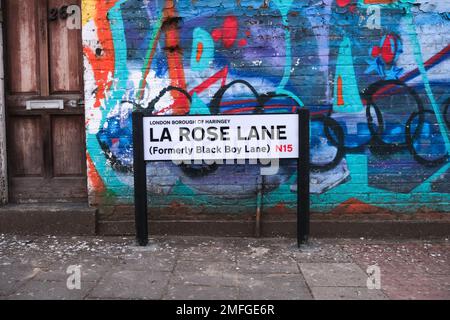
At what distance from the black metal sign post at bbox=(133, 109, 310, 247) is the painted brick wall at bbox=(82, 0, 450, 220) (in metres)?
0.54

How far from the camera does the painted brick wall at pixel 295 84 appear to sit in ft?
16.6

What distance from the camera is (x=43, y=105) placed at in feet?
17.9

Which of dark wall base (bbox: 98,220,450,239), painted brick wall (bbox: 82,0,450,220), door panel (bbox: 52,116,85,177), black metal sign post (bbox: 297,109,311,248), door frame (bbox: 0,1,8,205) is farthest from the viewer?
door panel (bbox: 52,116,85,177)

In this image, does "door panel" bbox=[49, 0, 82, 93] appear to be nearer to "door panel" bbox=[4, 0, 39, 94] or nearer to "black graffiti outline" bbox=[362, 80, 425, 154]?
"door panel" bbox=[4, 0, 39, 94]

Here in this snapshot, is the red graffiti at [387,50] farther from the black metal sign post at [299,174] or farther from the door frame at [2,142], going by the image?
the door frame at [2,142]

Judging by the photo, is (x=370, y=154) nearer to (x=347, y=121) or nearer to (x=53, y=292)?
(x=347, y=121)

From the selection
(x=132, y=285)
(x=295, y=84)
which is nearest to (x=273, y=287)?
(x=132, y=285)

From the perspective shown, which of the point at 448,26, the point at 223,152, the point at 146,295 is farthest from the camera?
the point at 448,26

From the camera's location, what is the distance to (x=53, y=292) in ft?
12.3

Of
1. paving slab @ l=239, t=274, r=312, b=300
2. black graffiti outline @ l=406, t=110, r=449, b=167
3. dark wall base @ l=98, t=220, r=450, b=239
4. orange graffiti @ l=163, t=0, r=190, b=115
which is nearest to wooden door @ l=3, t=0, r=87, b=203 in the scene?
orange graffiti @ l=163, t=0, r=190, b=115

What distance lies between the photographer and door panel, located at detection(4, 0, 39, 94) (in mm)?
5434

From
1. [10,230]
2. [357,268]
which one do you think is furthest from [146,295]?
[10,230]

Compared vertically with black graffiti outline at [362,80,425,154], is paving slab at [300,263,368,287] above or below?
below

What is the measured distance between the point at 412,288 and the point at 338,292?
66 cm
